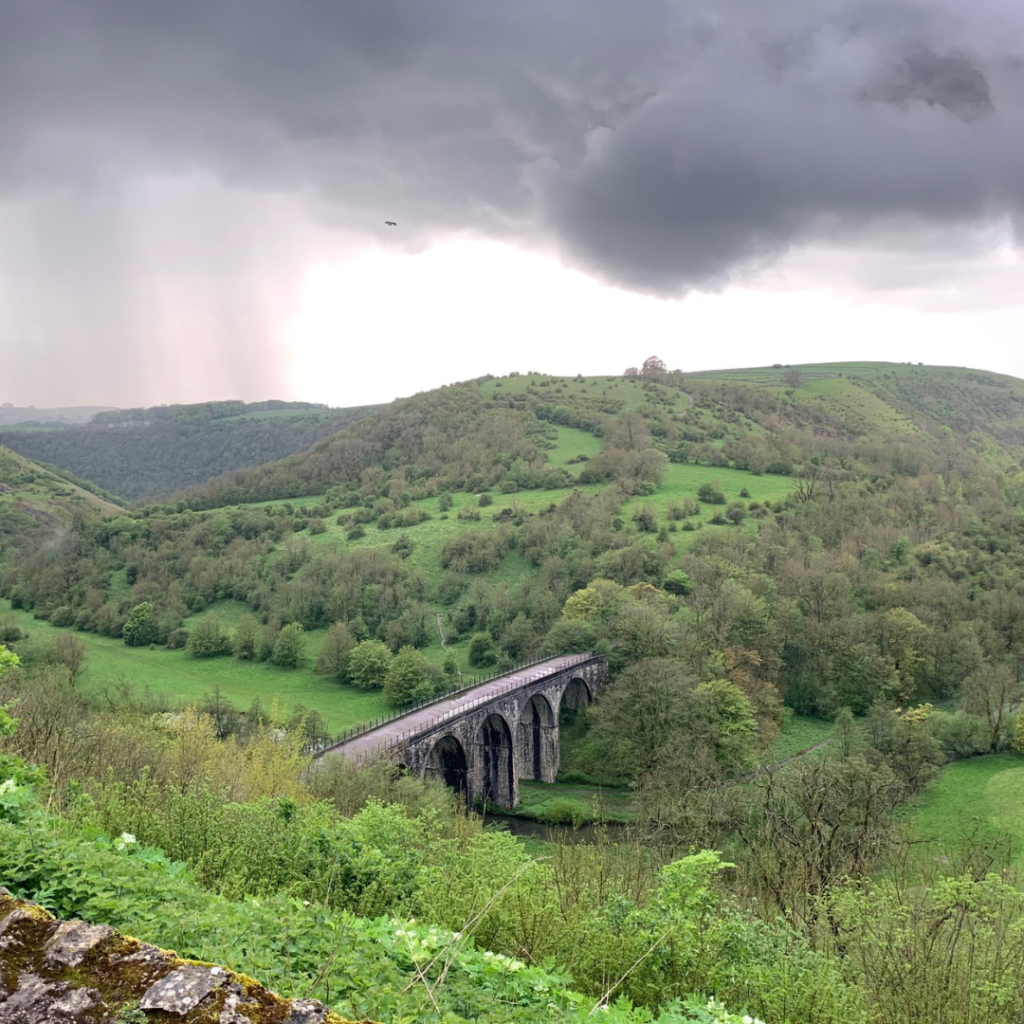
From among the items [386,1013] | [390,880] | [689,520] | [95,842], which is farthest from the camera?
[689,520]

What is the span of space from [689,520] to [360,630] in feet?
138

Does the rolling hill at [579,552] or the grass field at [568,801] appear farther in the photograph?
the rolling hill at [579,552]

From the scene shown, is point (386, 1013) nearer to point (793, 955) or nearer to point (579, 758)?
point (793, 955)

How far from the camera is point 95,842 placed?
7.84 metres

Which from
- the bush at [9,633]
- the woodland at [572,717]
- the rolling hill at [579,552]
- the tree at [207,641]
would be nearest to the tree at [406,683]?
the woodland at [572,717]

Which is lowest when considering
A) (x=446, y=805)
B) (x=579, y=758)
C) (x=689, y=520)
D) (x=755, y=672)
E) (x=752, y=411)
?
(x=579, y=758)

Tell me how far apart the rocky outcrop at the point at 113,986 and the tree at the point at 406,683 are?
5265cm

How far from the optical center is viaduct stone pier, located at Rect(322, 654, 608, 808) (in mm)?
41406

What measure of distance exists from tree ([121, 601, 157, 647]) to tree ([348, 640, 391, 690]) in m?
28.2

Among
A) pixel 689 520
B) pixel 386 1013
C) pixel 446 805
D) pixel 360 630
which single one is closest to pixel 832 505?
pixel 689 520

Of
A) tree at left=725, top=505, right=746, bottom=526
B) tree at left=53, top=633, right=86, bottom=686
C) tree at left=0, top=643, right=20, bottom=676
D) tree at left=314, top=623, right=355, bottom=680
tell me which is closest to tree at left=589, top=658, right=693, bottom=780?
tree at left=314, top=623, right=355, bottom=680

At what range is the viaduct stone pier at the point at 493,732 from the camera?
41406mm

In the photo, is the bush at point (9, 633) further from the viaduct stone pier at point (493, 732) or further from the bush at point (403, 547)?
the bush at point (403, 547)

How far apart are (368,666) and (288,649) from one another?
11.0 meters
